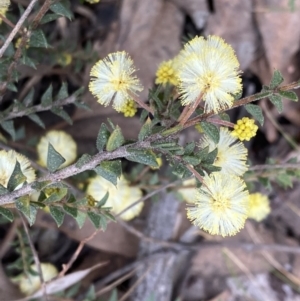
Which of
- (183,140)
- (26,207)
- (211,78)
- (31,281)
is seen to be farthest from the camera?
(183,140)

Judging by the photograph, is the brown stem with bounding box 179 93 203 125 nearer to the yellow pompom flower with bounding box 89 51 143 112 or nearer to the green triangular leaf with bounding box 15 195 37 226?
the yellow pompom flower with bounding box 89 51 143 112

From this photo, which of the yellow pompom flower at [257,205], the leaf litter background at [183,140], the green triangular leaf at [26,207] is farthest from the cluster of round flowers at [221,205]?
the leaf litter background at [183,140]

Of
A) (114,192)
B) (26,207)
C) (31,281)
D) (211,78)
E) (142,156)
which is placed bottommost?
(31,281)

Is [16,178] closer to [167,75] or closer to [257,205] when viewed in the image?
[167,75]

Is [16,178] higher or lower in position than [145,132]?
lower

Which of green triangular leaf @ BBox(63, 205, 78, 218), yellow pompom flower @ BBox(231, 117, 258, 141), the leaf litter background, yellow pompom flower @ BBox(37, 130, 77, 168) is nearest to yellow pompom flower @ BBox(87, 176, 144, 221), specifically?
yellow pompom flower @ BBox(37, 130, 77, 168)

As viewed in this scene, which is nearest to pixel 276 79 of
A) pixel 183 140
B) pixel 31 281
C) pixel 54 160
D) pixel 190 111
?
pixel 190 111

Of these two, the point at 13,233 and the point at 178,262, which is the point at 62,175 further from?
the point at 178,262

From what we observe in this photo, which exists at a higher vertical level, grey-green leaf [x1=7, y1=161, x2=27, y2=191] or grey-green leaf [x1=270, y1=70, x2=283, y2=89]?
grey-green leaf [x1=270, y1=70, x2=283, y2=89]
